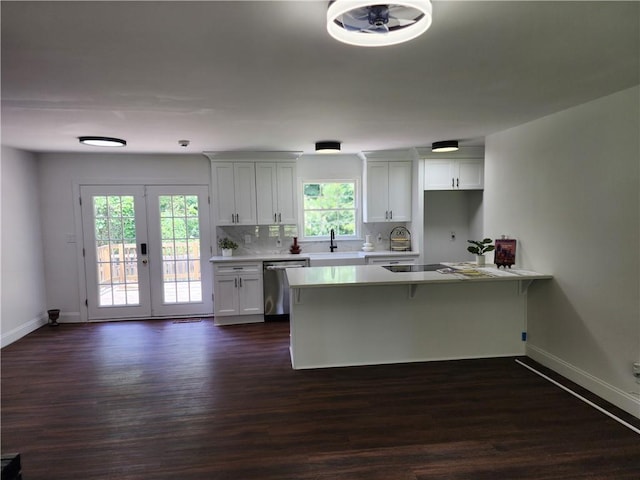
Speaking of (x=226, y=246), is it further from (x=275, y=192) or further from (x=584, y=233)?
(x=584, y=233)

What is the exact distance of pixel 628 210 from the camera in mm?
2607

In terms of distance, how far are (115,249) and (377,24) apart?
16.3 ft

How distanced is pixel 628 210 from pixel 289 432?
9.10 ft

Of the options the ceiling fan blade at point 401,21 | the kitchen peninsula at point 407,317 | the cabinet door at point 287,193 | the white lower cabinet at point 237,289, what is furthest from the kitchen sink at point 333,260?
the ceiling fan blade at point 401,21

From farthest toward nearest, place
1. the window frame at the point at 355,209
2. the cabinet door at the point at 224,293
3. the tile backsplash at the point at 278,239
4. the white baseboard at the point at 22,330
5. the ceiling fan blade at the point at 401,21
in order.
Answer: the window frame at the point at 355,209 → the tile backsplash at the point at 278,239 → the cabinet door at the point at 224,293 → the white baseboard at the point at 22,330 → the ceiling fan blade at the point at 401,21

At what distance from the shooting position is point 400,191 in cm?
549

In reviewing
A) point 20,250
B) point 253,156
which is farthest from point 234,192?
point 20,250

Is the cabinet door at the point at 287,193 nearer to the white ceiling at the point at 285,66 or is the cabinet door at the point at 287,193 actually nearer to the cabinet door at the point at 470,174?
the white ceiling at the point at 285,66

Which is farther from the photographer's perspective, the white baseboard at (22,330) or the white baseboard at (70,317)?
the white baseboard at (70,317)

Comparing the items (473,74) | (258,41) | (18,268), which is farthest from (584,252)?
(18,268)

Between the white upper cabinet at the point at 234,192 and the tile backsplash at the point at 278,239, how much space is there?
0.32 meters

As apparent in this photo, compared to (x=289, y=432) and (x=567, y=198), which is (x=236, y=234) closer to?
(x=289, y=432)

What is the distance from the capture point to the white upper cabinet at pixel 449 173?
5.23m

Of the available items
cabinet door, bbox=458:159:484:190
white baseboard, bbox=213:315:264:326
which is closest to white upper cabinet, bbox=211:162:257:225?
white baseboard, bbox=213:315:264:326
